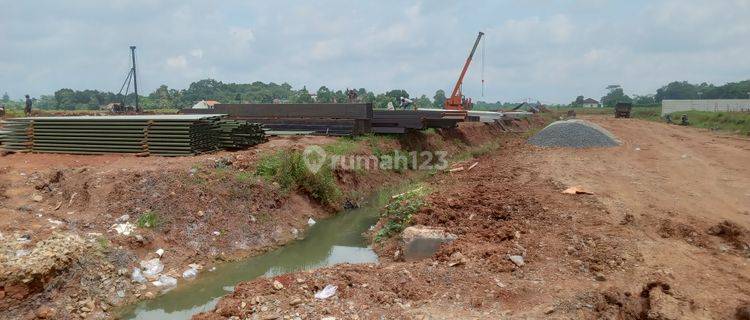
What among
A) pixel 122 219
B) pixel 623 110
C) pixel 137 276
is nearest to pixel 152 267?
pixel 137 276

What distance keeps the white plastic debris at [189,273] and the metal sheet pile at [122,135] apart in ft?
15.2

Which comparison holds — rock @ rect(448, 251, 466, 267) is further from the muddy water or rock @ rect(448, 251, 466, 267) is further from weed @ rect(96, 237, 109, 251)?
weed @ rect(96, 237, 109, 251)

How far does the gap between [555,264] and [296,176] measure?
672 centimetres

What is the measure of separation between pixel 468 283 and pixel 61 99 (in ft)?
244

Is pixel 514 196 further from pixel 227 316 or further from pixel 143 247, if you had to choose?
pixel 143 247

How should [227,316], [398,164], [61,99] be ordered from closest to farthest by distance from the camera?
1. [227,316]
2. [398,164]
3. [61,99]

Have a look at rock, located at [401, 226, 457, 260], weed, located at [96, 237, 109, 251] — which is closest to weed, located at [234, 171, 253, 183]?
weed, located at [96, 237, 109, 251]

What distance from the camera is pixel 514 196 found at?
941cm

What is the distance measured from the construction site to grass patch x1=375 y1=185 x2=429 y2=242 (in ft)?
0.17

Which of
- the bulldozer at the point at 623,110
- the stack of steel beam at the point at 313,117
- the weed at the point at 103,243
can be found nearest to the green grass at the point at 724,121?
the bulldozer at the point at 623,110

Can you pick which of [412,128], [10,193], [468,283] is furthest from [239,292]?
[412,128]

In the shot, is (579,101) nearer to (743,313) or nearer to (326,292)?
(743,313)

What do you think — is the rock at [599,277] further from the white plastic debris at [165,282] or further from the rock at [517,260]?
the white plastic debris at [165,282]

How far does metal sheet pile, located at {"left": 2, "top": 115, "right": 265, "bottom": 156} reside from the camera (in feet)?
39.1
